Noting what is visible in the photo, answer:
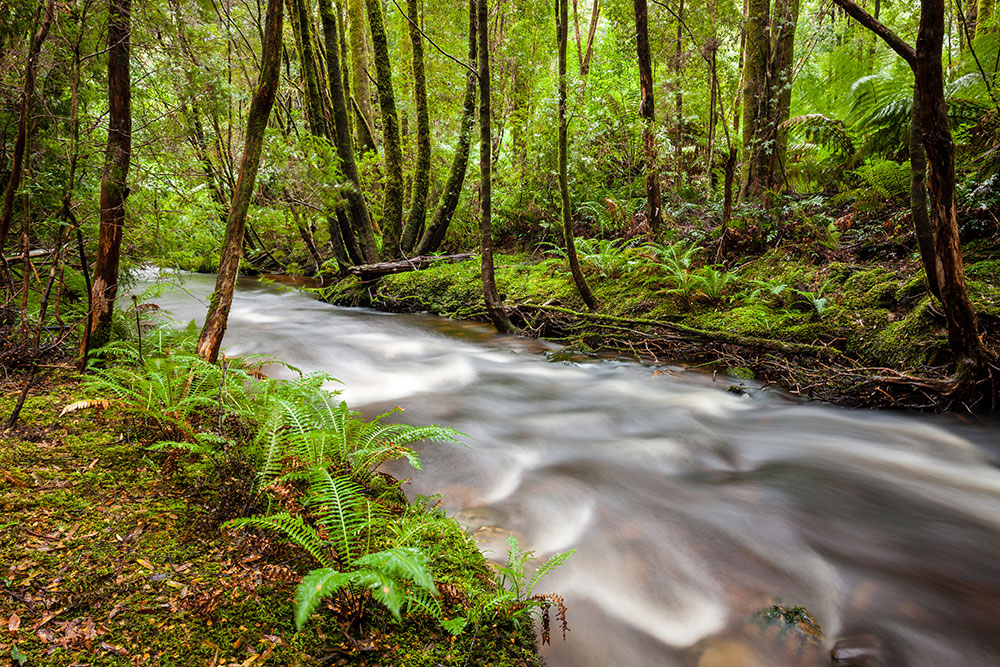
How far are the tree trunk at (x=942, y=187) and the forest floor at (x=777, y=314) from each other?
0.49m

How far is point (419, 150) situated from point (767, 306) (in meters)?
7.00

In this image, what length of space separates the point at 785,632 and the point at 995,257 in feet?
16.3

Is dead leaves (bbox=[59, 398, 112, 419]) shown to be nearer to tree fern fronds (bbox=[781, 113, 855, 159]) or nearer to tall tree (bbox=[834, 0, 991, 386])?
tall tree (bbox=[834, 0, 991, 386])

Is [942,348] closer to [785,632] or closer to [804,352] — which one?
Answer: [804,352]

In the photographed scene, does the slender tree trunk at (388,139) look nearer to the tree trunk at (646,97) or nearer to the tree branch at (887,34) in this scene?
the tree trunk at (646,97)

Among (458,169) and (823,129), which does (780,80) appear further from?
(458,169)

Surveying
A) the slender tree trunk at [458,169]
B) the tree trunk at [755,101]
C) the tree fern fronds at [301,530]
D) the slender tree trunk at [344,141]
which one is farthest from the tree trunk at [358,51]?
the tree fern fronds at [301,530]

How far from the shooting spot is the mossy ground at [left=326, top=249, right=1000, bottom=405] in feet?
Result: 14.9

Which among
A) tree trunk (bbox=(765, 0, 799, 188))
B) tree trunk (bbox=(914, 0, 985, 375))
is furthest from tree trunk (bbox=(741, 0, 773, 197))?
tree trunk (bbox=(914, 0, 985, 375))

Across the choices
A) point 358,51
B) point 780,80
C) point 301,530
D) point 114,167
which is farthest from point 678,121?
point 358,51

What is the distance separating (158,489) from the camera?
239cm

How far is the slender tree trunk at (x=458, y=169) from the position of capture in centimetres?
878

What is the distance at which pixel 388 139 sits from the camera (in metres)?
9.66

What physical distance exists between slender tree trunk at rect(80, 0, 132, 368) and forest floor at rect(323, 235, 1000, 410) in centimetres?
464
